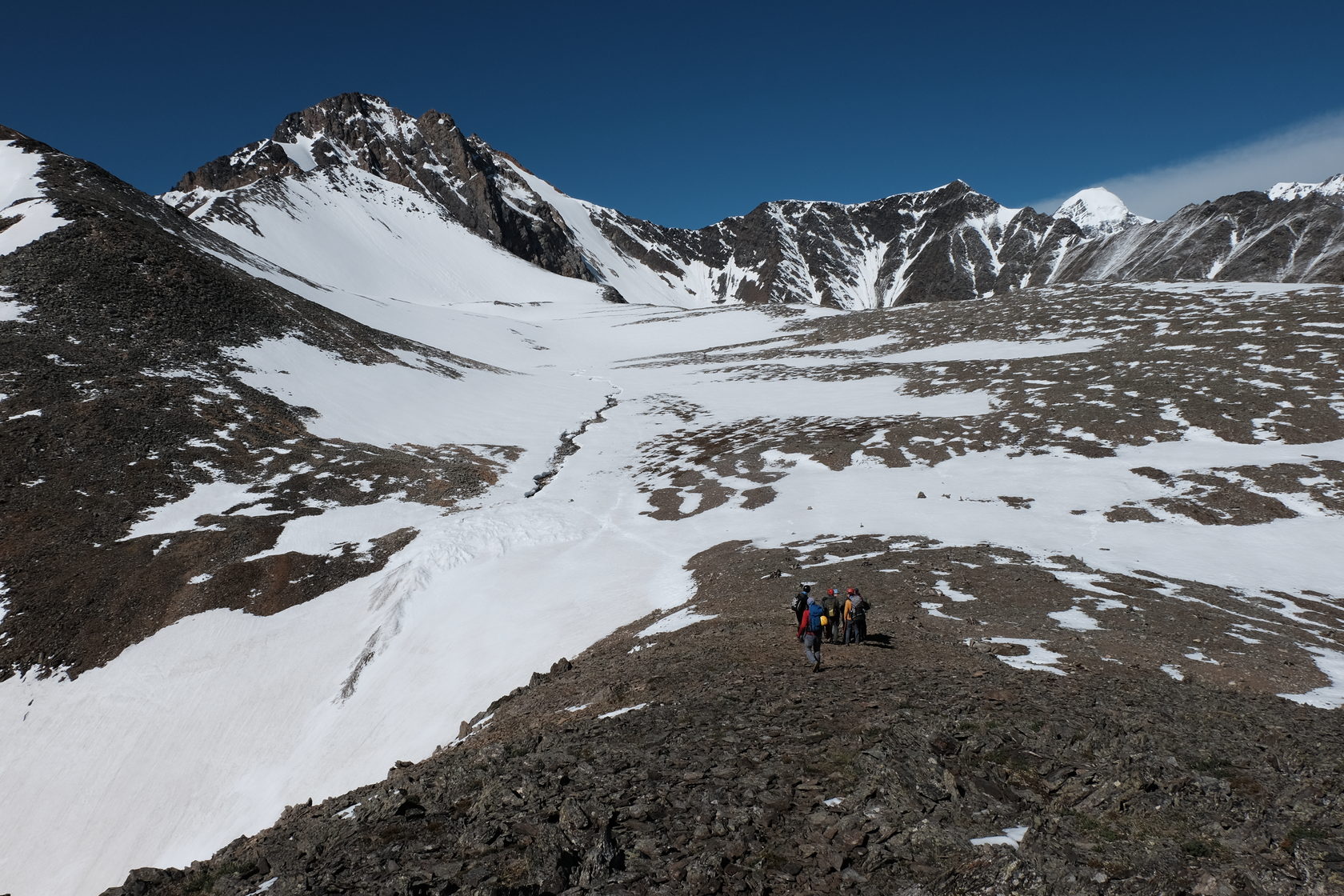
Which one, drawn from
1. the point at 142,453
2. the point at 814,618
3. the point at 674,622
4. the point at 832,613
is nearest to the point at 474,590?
the point at 674,622

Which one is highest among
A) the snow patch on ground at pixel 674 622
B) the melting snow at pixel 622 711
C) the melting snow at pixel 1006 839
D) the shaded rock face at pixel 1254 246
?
the shaded rock face at pixel 1254 246

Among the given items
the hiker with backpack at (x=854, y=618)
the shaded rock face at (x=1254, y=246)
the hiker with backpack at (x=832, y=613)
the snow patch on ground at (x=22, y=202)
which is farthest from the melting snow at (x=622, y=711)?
the shaded rock face at (x=1254, y=246)

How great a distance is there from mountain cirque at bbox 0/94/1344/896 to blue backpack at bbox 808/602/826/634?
0.98 m

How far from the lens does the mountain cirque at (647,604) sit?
24.5 feet

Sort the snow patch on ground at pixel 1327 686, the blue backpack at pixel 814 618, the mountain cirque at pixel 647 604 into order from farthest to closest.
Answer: the blue backpack at pixel 814 618 → the snow patch on ground at pixel 1327 686 → the mountain cirque at pixel 647 604

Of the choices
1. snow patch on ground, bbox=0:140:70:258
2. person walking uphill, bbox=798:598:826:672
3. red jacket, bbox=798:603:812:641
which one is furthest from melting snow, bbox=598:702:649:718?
snow patch on ground, bbox=0:140:70:258

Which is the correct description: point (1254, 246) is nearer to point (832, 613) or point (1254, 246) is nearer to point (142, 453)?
point (832, 613)

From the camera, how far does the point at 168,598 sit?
25.8 metres

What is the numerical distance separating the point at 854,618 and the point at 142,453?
41099 mm

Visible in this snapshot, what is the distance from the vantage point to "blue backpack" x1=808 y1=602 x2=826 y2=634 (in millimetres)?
12977

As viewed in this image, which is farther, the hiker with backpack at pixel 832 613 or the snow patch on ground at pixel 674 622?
the snow patch on ground at pixel 674 622

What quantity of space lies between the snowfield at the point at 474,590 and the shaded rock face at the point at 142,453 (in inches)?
63.8

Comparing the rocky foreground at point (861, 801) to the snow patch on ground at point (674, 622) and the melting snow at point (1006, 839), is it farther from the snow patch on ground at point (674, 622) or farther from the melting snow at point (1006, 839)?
the snow patch on ground at point (674, 622)

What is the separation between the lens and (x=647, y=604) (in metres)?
22.2
